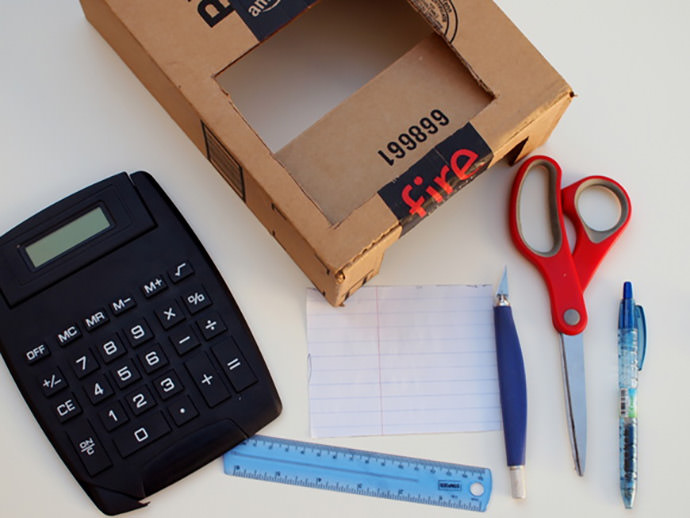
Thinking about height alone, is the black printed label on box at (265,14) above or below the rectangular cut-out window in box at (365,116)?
above

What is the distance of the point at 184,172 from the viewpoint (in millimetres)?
690

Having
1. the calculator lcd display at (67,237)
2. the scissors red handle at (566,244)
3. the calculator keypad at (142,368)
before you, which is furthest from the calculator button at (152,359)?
the scissors red handle at (566,244)

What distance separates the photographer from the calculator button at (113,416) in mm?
606

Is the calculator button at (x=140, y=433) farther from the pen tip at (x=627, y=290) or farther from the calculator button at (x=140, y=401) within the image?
the pen tip at (x=627, y=290)

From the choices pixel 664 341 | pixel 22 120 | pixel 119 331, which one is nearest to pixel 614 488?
pixel 664 341

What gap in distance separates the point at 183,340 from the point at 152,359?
0.03 meters

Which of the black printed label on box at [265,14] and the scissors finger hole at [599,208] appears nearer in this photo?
the black printed label on box at [265,14]

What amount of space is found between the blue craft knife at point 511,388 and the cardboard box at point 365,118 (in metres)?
0.13

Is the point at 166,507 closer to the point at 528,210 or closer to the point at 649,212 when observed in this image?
the point at 528,210

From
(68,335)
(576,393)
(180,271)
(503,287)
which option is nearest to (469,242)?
(503,287)

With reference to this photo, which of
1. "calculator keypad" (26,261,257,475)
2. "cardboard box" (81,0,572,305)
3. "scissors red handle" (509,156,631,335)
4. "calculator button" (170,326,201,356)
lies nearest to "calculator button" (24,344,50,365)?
"calculator keypad" (26,261,257,475)

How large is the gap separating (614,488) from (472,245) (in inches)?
9.8

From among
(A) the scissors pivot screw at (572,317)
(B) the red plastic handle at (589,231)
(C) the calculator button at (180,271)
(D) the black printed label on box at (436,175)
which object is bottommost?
(A) the scissors pivot screw at (572,317)

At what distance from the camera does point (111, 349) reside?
617mm
